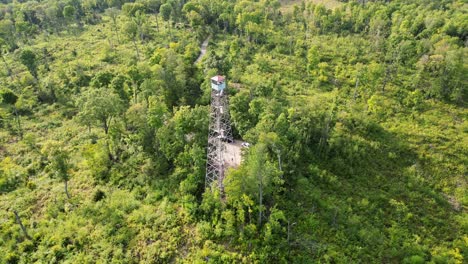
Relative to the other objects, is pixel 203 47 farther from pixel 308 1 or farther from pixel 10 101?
pixel 308 1

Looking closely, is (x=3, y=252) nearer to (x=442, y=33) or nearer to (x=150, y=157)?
(x=150, y=157)

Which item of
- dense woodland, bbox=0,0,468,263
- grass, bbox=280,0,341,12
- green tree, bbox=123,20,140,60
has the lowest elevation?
dense woodland, bbox=0,0,468,263

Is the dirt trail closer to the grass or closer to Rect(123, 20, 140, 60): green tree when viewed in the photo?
Rect(123, 20, 140, 60): green tree

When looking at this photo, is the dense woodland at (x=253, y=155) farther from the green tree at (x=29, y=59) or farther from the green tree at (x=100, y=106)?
the green tree at (x=29, y=59)

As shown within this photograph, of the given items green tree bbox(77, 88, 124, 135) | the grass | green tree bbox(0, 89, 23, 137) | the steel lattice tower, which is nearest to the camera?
the steel lattice tower

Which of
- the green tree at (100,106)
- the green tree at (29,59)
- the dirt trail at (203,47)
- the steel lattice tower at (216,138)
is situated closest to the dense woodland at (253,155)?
the green tree at (100,106)

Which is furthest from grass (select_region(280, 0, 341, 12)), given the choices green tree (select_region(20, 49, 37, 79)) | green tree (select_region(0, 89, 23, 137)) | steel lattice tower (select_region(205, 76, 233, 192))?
green tree (select_region(0, 89, 23, 137))

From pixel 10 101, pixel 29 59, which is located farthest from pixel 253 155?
pixel 29 59

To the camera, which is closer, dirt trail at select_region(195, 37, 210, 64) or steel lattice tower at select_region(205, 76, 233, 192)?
steel lattice tower at select_region(205, 76, 233, 192)

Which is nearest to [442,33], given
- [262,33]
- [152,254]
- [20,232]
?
[262,33]
